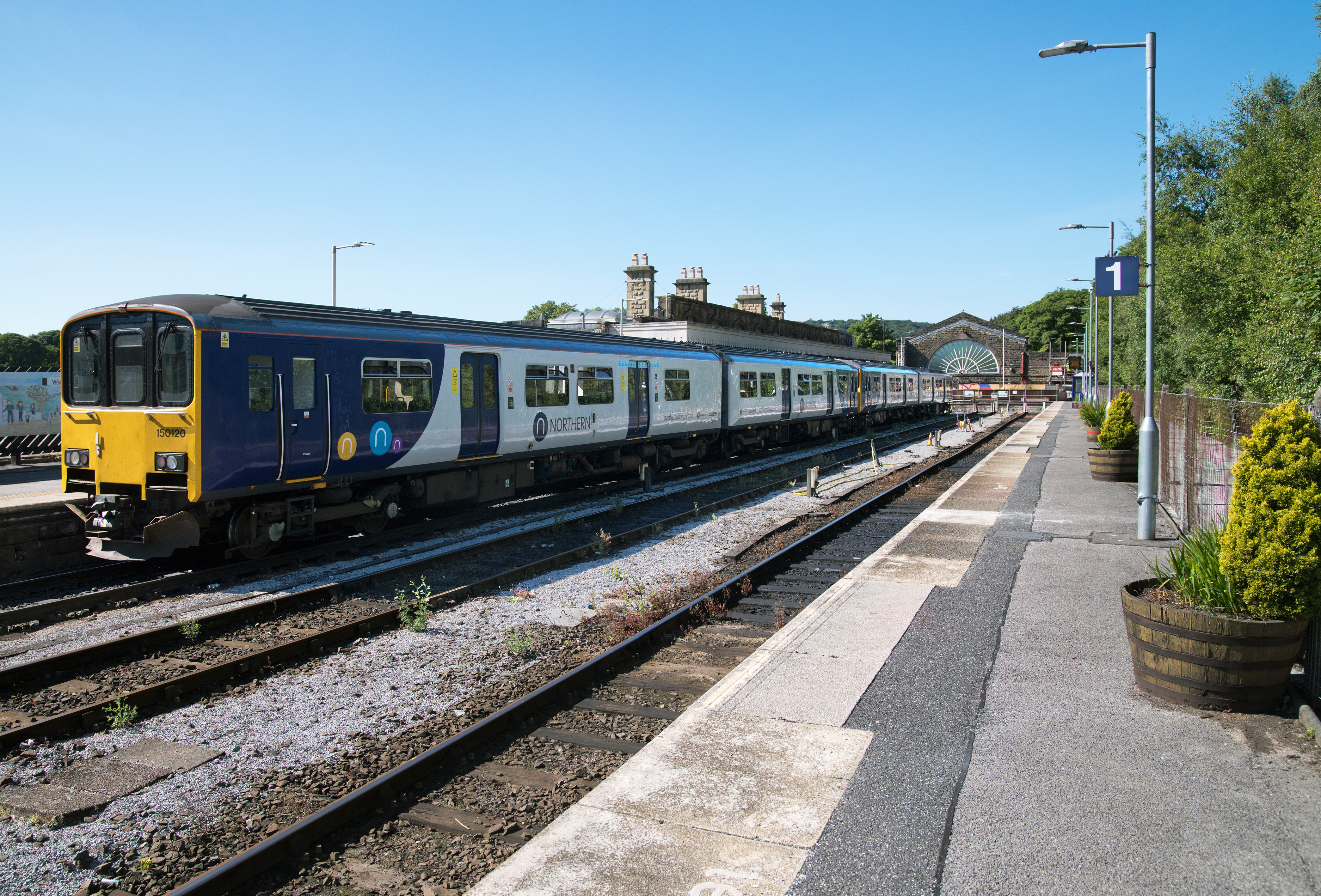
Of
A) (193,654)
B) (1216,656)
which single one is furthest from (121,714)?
(1216,656)

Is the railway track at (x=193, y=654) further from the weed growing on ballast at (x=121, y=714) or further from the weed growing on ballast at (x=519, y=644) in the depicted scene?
the weed growing on ballast at (x=519, y=644)

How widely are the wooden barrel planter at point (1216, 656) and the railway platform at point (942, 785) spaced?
14 cm

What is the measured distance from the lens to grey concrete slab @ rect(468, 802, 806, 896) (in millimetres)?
3615

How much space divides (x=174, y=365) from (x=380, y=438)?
278 cm

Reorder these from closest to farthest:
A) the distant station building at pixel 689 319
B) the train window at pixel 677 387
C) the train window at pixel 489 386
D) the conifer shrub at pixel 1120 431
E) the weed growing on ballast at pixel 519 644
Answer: the weed growing on ballast at pixel 519 644 → the train window at pixel 489 386 → the conifer shrub at pixel 1120 431 → the train window at pixel 677 387 → the distant station building at pixel 689 319

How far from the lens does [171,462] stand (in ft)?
30.1

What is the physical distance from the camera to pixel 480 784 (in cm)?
484

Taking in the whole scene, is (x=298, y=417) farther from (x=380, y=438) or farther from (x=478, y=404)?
(x=478, y=404)

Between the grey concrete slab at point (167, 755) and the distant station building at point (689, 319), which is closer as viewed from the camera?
the grey concrete slab at point (167, 755)

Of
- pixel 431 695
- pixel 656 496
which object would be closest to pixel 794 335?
pixel 656 496

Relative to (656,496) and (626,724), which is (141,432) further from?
(656,496)

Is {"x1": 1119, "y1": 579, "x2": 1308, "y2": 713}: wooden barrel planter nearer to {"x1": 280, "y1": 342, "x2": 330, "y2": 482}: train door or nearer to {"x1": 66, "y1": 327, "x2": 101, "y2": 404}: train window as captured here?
{"x1": 280, "y1": 342, "x2": 330, "y2": 482}: train door

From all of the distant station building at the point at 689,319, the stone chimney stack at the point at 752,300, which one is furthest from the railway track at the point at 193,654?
the stone chimney stack at the point at 752,300

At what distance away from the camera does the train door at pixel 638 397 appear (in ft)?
59.2
